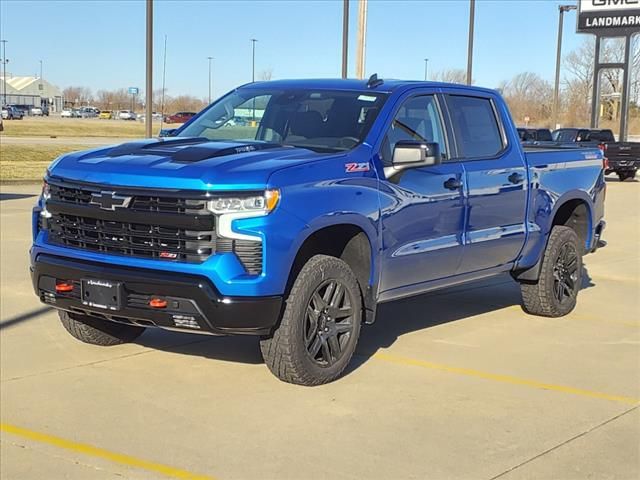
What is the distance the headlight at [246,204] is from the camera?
495cm

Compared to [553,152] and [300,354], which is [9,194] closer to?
[553,152]

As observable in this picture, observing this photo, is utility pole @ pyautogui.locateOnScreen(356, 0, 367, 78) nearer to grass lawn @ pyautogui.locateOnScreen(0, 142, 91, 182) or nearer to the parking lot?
grass lawn @ pyautogui.locateOnScreen(0, 142, 91, 182)

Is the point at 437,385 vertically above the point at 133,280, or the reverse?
the point at 133,280

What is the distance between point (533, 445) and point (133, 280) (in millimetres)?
2434

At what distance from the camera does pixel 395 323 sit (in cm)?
757

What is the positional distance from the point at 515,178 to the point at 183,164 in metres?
3.25

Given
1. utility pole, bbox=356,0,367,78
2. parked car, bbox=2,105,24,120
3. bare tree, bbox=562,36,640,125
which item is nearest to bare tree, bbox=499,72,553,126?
bare tree, bbox=562,36,640,125

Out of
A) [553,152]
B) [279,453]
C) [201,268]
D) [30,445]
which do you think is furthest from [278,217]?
[553,152]

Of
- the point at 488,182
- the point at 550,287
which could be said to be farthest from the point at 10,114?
the point at 488,182

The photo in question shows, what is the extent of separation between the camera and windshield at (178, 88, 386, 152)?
6.11m

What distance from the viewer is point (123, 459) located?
4383mm

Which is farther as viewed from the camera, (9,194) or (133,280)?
(9,194)

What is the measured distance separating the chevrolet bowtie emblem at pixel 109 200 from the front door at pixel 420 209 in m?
1.73

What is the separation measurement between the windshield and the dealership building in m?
143
